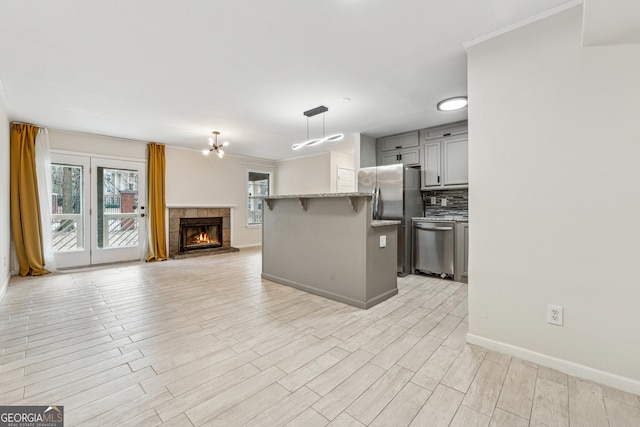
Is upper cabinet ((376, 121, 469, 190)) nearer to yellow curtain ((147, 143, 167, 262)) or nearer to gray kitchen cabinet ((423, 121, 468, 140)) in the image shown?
gray kitchen cabinet ((423, 121, 468, 140))

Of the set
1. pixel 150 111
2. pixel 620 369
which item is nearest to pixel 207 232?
pixel 150 111

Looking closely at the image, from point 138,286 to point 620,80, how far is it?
5.32 metres

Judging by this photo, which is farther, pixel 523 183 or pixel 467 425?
pixel 523 183

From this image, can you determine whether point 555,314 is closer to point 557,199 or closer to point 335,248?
point 557,199

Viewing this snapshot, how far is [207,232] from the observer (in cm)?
696

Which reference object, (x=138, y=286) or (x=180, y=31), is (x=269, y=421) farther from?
(x=138, y=286)

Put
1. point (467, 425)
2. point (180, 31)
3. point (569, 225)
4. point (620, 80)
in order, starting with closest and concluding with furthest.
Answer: point (467, 425), point (620, 80), point (569, 225), point (180, 31)

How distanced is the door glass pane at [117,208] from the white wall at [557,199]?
620cm

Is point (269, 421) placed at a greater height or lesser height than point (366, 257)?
lesser

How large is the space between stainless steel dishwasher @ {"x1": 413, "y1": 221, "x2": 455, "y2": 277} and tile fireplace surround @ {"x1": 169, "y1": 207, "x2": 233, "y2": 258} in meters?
4.68

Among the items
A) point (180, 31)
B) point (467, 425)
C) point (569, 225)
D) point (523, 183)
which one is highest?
point (180, 31)

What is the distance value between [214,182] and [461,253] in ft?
18.9

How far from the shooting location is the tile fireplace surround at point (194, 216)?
6223 millimetres

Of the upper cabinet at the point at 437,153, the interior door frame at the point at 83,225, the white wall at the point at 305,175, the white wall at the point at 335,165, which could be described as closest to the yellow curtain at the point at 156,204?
the interior door frame at the point at 83,225
